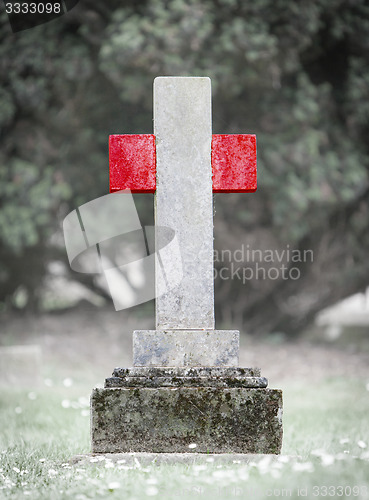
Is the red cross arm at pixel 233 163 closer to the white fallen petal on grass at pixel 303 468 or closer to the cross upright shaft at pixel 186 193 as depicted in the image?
the cross upright shaft at pixel 186 193

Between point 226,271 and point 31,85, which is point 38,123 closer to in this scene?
point 31,85

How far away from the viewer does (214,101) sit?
28.4ft

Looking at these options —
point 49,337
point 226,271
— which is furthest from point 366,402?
point 49,337

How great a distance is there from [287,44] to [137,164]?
5337 millimetres

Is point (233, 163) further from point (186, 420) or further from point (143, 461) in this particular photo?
point (143, 461)

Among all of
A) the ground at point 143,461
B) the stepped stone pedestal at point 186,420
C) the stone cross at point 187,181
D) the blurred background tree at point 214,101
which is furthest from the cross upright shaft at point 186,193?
the blurred background tree at point 214,101

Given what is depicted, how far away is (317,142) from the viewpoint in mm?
8734

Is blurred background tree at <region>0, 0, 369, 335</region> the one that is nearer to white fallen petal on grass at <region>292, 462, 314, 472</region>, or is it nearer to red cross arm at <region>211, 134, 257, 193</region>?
red cross arm at <region>211, 134, 257, 193</region>

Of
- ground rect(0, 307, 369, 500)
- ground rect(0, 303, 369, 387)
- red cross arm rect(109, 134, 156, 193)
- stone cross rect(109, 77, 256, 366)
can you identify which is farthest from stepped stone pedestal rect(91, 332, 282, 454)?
ground rect(0, 303, 369, 387)

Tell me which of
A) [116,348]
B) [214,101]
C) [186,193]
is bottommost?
[116,348]

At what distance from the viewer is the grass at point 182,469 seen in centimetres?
265

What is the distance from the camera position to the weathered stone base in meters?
3.30

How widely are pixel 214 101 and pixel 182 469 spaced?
21.3 feet

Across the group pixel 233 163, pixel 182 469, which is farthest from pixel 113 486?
pixel 233 163
